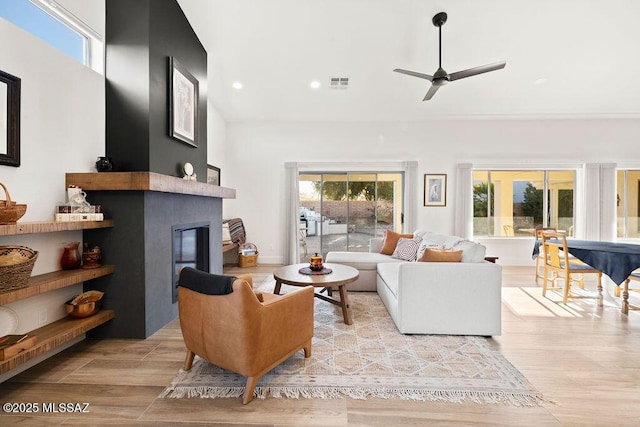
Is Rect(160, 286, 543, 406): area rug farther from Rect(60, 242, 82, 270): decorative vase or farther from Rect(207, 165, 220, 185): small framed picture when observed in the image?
Rect(207, 165, 220, 185): small framed picture

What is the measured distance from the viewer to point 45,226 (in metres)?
2.05

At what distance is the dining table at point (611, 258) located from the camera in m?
3.22

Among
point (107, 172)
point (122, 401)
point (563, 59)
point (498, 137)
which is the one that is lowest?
point (122, 401)

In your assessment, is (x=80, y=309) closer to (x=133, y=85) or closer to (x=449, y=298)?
(x=133, y=85)

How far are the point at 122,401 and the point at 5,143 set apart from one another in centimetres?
189

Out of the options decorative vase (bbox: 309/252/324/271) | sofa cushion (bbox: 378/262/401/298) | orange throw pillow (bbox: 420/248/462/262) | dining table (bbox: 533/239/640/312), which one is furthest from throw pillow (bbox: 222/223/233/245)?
dining table (bbox: 533/239/640/312)

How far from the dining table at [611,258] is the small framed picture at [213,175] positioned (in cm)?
576

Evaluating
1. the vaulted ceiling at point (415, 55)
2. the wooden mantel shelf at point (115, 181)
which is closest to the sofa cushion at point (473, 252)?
the vaulted ceiling at point (415, 55)

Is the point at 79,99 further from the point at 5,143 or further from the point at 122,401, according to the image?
the point at 122,401

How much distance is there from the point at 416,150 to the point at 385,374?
16.8 ft

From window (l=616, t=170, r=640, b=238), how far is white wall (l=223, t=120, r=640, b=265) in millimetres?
451

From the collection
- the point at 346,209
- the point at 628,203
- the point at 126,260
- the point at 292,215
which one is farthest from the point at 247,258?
the point at 628,203

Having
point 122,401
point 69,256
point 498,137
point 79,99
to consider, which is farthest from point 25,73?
point 498,137

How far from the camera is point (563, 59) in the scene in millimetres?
4512
